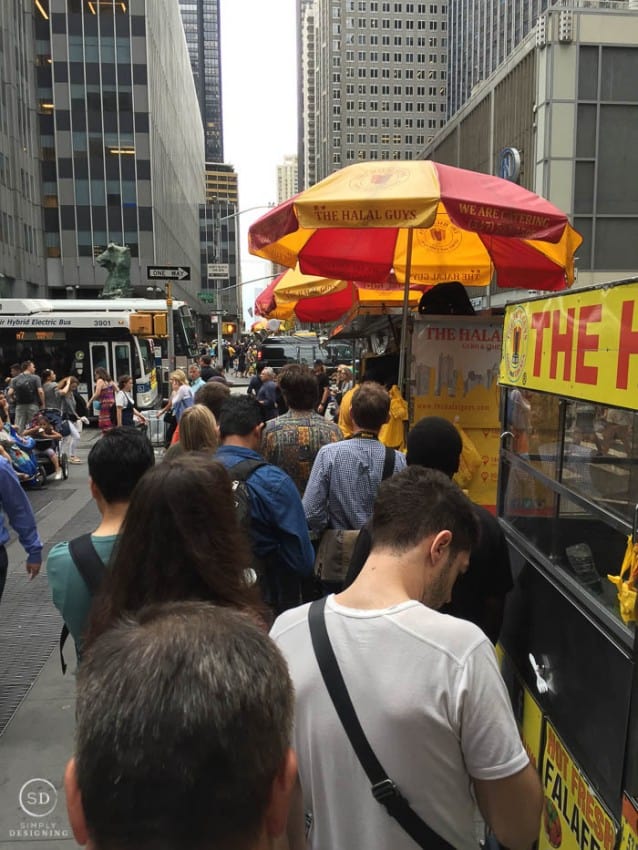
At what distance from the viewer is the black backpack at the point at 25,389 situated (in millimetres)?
13867

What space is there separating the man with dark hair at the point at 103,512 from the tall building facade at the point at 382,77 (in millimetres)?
146479

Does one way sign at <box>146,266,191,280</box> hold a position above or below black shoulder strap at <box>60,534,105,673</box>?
above

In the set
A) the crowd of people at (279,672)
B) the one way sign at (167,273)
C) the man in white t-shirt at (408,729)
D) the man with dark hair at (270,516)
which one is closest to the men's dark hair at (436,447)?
the crowd of people at (279,672)

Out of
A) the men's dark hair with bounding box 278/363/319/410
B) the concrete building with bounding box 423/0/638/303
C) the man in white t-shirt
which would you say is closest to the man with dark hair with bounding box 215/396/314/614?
the men's dark hair with bounding box 278/363/319/410

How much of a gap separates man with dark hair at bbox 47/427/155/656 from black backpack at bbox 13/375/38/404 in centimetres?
1184

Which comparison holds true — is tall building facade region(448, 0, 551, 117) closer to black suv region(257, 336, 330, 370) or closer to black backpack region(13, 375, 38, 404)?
black suv region(257, 336, 330, 370)

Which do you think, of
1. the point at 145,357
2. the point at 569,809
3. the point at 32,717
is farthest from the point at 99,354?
the point at 569,809

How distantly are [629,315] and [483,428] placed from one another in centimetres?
380

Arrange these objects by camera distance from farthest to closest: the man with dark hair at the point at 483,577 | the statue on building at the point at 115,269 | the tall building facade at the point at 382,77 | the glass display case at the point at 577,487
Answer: the tall building facade at the point at 382,77
the statue on building at the point at 115,269
the man with dark hair at the point at 483,577
the glass display case at the point at 577,487

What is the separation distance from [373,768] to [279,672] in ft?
2.42

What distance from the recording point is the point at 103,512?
9.61 feet

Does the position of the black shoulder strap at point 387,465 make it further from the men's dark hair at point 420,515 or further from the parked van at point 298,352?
the parked van at point 298,352

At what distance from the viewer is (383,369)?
7.26 meters

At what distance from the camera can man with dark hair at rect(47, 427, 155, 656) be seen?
2.73m
